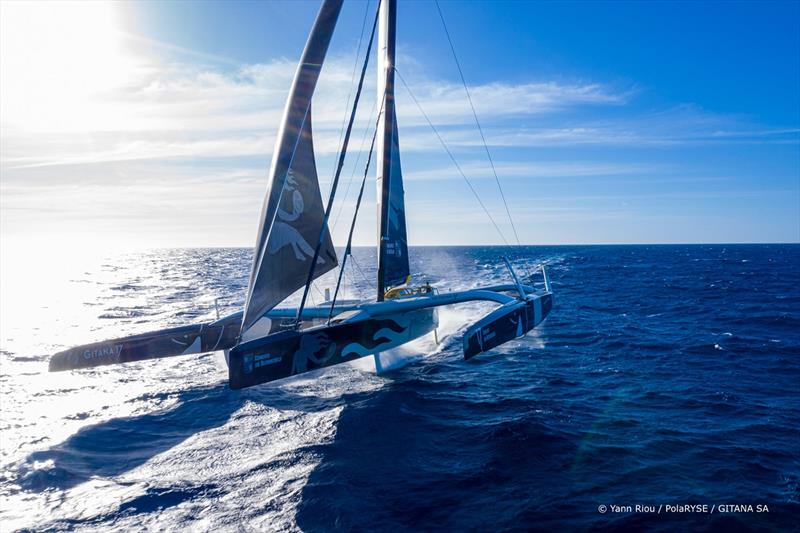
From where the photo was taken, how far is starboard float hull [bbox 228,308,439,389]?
7445 mm

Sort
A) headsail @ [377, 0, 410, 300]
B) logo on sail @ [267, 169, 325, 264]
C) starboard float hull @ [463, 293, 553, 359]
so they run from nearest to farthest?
logo on sail @ [267, 169, 325, 264] < starboard float hull @ [463, 293, 553, 359] < headsail @ [377, 0, 410, 300]

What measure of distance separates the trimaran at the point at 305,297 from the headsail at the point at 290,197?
0.05ft

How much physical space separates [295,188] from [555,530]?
6202mm

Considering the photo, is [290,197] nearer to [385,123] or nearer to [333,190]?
[333,190]

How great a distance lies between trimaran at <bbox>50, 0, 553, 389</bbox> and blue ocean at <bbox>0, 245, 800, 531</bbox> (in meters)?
1.02

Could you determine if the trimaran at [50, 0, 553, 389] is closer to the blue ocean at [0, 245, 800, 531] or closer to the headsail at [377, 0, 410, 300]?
the headsail at [377, 0, 410, 300]

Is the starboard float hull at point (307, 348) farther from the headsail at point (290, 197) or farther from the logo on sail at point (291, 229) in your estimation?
the logo on sail at point (291, 229)

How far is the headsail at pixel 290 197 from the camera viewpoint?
7.44m

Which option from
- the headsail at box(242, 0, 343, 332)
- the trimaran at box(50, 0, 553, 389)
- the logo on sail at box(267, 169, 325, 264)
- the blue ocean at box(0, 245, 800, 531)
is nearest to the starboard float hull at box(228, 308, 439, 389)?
the trimaran at box(50, 0, 553, 389)

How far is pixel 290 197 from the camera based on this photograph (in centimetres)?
786

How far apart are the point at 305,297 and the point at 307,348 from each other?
1.05 meters

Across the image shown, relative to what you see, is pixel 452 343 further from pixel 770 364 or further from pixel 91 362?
pixel 91 362

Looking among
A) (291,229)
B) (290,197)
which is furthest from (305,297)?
(290,197)

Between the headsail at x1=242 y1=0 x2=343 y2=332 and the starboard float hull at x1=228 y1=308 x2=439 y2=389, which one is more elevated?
the headsail at x1=242 y1=0 x2=343 y2=332
